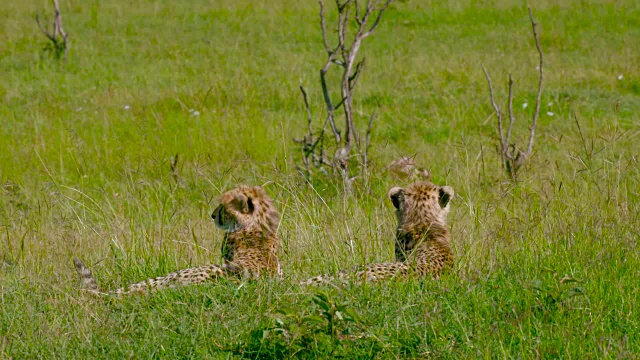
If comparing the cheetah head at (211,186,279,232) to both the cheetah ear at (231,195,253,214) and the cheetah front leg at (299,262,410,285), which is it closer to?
the cheetah ear at (231,195,253,214)

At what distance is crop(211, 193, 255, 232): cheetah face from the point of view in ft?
17.6

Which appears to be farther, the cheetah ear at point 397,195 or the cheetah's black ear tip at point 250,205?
the cheetah ear at point 397,195

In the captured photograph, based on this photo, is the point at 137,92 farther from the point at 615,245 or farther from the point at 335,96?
the point at 615,245

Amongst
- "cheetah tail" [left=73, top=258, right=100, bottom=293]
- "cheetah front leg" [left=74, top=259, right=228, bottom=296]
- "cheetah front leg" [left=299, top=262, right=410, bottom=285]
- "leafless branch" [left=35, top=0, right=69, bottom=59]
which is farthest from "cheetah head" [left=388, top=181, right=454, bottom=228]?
"leafless branch" [left=35, top=0, right=69, bottom=59]

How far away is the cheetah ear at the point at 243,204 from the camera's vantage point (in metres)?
5.35

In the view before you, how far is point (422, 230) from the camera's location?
554cm

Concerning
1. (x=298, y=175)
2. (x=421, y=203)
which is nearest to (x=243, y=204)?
(x=421, y=203)

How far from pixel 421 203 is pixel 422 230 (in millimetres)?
→ 177

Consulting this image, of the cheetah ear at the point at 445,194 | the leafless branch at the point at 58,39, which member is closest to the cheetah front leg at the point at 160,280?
the cheetah ear at the point at 445,194

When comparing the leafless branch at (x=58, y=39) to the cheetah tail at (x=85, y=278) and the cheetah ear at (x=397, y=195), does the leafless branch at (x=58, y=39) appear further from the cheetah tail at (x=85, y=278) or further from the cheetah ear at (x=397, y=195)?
the cheetah tail at (x=85, y=278)

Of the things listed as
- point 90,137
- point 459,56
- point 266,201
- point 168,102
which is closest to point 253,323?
point 266,201

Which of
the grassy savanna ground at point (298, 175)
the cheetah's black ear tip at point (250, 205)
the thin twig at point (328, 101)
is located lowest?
the grassy savanna ground at point (298, 175)

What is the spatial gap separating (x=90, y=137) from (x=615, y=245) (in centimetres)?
717

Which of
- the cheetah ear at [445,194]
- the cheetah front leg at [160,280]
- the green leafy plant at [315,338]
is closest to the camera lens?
the green leafy plant at [315,338]
